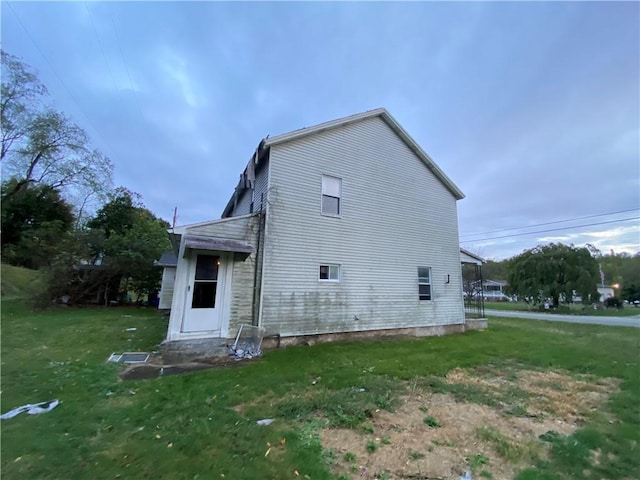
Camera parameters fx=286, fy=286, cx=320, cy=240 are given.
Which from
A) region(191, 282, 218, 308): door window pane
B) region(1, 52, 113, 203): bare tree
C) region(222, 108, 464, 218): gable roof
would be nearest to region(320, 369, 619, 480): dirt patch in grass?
region(191, 282, 218, 308): door window pane

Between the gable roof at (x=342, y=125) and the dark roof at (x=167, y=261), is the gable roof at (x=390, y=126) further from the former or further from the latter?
the dark roof at (x=167, y=261)

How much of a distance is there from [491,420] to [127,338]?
941 centimetres

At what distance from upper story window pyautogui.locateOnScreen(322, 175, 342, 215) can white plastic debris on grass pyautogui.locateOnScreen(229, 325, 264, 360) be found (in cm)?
414

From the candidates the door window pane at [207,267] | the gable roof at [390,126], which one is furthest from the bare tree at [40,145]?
the door window pane at [207,267]

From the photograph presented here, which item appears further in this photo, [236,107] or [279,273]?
[236,107]

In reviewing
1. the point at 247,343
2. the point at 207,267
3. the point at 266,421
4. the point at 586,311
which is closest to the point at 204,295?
the point at 207,267

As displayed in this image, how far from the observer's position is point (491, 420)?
12.6ft

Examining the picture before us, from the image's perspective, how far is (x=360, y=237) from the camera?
31.9 feet

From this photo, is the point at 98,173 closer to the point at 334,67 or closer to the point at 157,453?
the point at 334,67

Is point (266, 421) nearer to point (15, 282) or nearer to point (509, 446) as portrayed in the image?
point (509, 446)

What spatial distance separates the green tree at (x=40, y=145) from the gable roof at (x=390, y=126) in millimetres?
19308

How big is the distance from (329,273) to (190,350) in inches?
172

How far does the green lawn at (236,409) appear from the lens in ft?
8.79

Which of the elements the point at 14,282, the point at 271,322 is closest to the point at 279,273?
the point at 271,322
